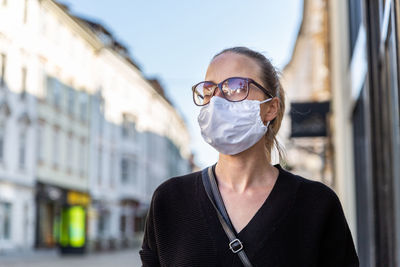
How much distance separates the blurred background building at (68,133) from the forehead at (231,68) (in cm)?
2858

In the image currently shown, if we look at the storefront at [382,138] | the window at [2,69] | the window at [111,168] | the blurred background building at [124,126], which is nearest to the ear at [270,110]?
the blurred background building at [124,126]

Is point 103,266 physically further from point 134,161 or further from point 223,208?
point 134,161

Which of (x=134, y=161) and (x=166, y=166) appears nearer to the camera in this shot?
(x=134, y=161)

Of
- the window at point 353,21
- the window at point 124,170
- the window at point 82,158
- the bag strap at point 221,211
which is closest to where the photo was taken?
the bag strap at point 221,211

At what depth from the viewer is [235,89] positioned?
2.41 m

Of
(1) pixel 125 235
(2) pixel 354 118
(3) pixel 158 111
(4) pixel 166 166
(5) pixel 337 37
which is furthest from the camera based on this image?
(4) pixel 166 166

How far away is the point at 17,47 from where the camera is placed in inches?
1283

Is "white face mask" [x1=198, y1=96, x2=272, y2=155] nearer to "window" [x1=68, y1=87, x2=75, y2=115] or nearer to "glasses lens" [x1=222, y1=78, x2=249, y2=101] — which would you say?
"glasses lens" [x1=222, y1=78, x2=249, y2=101]

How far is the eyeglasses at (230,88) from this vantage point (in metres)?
2.39

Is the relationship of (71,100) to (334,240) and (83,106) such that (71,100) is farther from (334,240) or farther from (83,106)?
(334,240)

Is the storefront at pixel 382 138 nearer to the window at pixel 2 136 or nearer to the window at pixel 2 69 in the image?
the window at pixel 2 69

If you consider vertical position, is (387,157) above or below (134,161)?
below

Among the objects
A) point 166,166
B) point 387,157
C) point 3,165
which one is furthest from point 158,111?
point 387,157

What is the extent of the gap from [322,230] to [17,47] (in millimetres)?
31799
